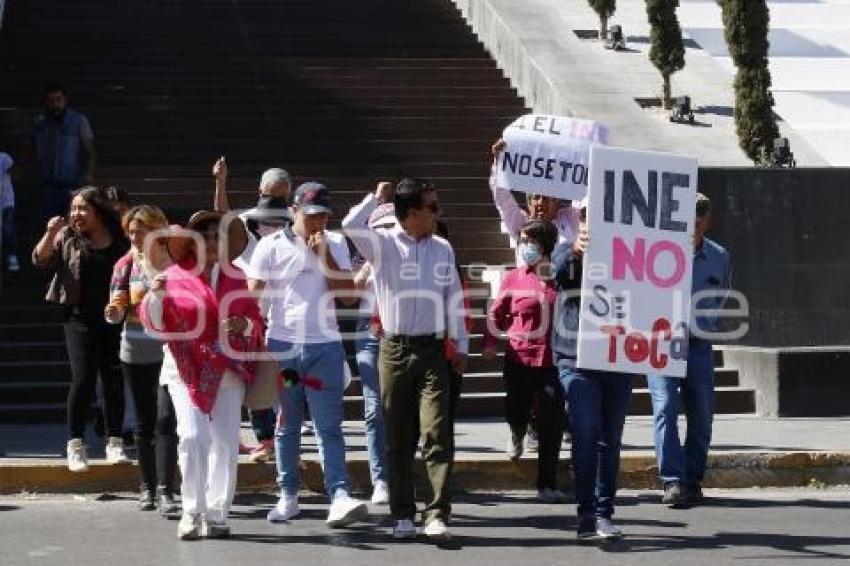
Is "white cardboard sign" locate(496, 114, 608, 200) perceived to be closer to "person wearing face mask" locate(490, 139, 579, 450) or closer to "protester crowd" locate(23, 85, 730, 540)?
"person wearing face mask" locate(490, 139, 579, 450)

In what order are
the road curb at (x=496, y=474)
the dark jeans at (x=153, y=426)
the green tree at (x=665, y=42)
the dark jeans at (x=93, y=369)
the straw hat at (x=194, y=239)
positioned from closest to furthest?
the straw hat at (x=194, y=239)
the dark jeans at (x=153, y=426)
the road curb at (x=496, y=474)
the dark jeans at (x=93, y=369)
the green tree at (x=665, y=42)

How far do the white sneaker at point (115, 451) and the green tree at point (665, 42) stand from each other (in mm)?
10163

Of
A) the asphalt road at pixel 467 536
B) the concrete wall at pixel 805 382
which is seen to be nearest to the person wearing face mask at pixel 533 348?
the asphalt road at pixel 467 536

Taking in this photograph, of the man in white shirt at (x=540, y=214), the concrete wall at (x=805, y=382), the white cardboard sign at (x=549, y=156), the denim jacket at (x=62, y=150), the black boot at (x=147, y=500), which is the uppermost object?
the denim jacket at (x=62, y=150)

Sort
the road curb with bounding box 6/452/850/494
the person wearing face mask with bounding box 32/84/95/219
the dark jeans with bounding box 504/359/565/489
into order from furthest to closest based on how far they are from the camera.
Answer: the person wearing face mask with bounding box 32/84/95/219 < the road curb with bounding box 6/452/850/494 < the dark jeans with bounding box 504/359/565/489

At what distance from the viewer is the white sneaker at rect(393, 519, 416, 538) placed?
441 inches

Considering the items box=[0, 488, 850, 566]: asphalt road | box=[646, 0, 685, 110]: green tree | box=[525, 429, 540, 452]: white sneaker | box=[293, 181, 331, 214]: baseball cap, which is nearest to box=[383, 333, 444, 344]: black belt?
box=[293, 181, 331, 214]: baseball cap

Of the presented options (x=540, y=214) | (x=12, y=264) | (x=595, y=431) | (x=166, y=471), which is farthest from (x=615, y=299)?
(x=12, y=264)

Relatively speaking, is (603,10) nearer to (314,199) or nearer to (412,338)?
(314,199)

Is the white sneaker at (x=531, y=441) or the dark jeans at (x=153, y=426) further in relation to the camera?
the white sneaker at (x=531, y=441)

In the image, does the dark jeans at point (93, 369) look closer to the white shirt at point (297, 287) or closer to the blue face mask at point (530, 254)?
the white shirt at point (297, 287)

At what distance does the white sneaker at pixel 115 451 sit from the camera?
42.2 feet

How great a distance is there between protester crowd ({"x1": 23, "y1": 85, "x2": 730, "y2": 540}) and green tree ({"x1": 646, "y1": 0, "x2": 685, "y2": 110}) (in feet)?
29.7

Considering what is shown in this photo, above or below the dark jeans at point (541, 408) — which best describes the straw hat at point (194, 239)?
above
